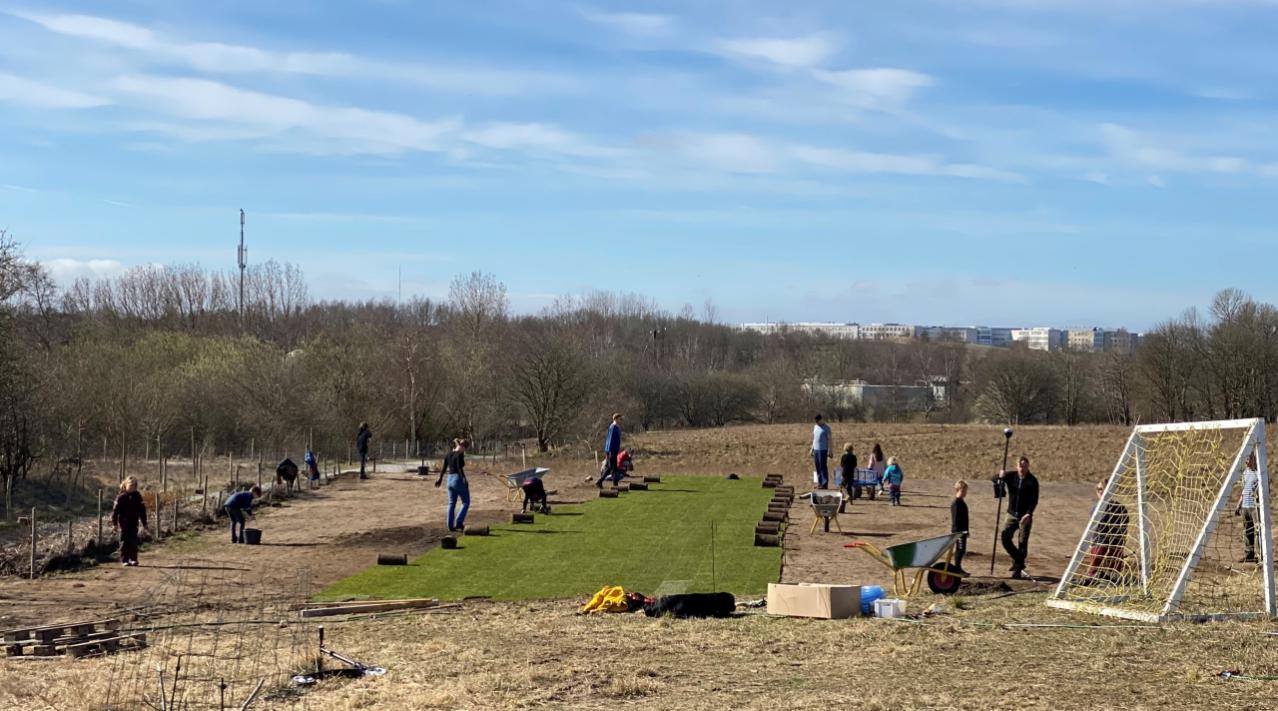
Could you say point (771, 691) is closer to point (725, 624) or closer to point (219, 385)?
point (725, 624)

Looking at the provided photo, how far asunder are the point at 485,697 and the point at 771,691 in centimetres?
239

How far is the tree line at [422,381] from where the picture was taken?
45.2m

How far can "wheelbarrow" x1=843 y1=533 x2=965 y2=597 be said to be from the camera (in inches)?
597

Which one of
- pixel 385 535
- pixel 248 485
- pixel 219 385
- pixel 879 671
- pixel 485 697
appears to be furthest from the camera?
pixel 219 385

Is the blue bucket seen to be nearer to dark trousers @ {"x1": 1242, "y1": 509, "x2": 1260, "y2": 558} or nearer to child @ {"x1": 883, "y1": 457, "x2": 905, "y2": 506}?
dark trousers @ {"x1": 1242, "y1": 509, "x2": 1260, "y2": 558}

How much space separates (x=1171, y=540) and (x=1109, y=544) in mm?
718

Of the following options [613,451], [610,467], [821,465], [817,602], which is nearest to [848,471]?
[821,465]

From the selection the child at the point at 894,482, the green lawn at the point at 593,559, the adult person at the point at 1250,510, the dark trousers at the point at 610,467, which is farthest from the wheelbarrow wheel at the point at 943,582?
the dark trousers at the point at 610,467

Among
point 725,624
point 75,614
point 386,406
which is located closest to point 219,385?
point 386,406

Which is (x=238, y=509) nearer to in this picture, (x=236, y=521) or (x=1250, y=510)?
(x=236, y=521)

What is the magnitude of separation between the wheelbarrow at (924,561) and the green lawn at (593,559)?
75.3 inches

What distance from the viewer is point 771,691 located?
10438mm

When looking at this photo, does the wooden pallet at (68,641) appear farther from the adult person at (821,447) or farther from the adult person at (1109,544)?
the adult person at (821,447)

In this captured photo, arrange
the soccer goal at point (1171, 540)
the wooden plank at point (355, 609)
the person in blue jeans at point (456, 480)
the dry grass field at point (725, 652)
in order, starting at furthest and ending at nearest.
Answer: the person in blue jeans at point (456, 480)
the wooden plank at point (355, 609)
the soccer goal at point (1171, 540)
the dry grass field at point (725, 652)
